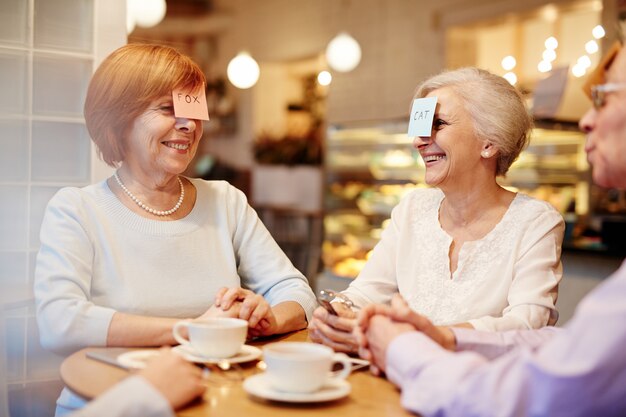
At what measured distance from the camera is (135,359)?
153cm

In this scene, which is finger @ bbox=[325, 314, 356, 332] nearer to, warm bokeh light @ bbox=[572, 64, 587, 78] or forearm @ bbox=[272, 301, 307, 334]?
forearm @ bbox=[272, 301, 307, 334]

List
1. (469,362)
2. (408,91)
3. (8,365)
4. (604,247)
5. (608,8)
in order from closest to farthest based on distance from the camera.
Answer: (469,362) < (8,365) < (604,247) < (608,8) < (408,91)

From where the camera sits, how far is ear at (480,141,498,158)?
2322 mm

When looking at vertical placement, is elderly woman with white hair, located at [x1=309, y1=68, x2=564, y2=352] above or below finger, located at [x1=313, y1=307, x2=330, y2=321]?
above

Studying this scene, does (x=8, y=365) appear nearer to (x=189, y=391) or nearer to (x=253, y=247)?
(x=253, y=247)

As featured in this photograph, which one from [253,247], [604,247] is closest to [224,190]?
[253,247]

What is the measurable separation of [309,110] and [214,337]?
9.38 metres

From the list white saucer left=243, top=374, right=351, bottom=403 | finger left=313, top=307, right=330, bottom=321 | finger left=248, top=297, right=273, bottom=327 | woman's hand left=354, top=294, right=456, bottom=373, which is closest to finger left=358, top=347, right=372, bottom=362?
woman's hand left=354, top=294, right=456, bottom=373

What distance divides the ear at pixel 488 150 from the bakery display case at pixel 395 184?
2563mm

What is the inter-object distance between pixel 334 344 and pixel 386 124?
15.2 feet

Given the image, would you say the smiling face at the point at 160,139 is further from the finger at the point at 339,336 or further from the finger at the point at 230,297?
the finger at the point at 339,336

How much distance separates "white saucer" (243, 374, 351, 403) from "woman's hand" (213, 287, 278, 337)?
46 centimetres

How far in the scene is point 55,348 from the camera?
1.81 m

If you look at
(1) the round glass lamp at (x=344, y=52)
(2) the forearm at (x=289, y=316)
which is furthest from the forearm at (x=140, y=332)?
(1) the round glass lamp at (x=344, y=52)
